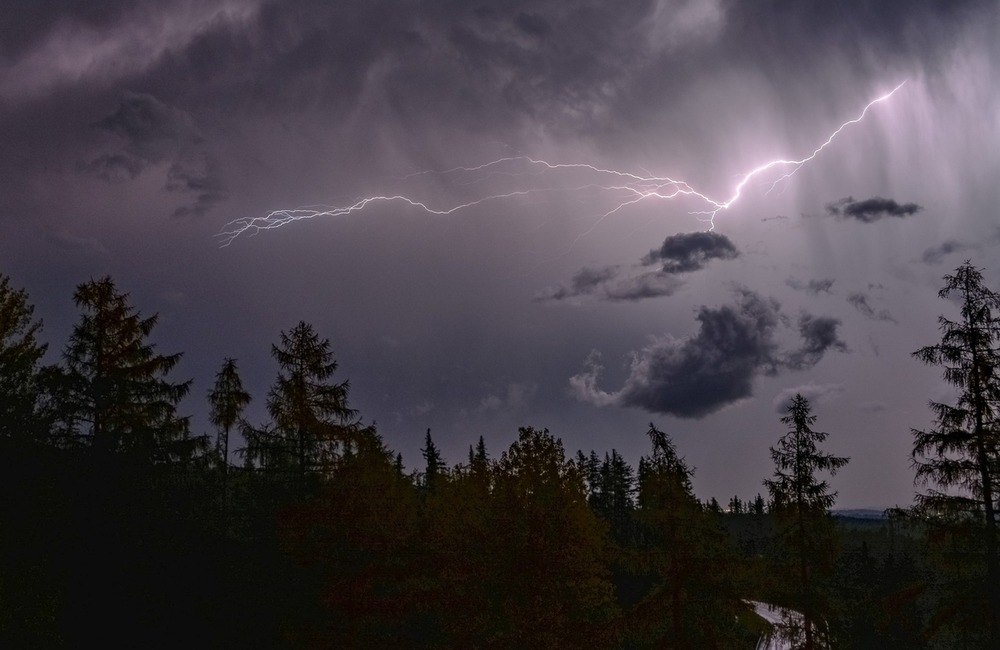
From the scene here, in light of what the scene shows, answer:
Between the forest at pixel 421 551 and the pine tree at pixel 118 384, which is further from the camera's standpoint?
the pine tree at pixel 118 384

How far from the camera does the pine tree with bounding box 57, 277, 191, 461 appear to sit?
1228 inches

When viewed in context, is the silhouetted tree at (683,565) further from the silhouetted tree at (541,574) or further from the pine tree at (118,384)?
the pine tree at (118,384)

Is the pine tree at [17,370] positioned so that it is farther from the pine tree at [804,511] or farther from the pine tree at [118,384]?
the pine tree at [804,511]

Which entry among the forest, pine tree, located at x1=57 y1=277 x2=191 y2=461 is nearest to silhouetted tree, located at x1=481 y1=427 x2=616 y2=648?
the forest

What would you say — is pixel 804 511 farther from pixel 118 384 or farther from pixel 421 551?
pixel 118 384

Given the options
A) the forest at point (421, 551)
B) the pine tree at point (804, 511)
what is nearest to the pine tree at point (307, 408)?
the forest at point (421, 551)

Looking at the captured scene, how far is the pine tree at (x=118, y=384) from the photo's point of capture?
31.2 m

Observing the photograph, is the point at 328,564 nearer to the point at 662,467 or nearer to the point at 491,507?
the point at 491,507

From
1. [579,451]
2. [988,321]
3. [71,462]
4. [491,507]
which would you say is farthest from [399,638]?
[579,451]

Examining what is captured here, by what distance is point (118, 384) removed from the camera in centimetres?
3234

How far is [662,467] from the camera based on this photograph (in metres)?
25.0

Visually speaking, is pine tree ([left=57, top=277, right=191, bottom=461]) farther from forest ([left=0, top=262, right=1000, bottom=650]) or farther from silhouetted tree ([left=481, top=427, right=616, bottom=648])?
silhouetted tree ([left=481, top=427, right=616, bottom=648])

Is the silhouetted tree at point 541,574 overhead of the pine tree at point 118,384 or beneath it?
beneath

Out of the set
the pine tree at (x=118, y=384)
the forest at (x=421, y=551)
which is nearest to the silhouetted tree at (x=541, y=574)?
the forest at (x=421, y=551)
